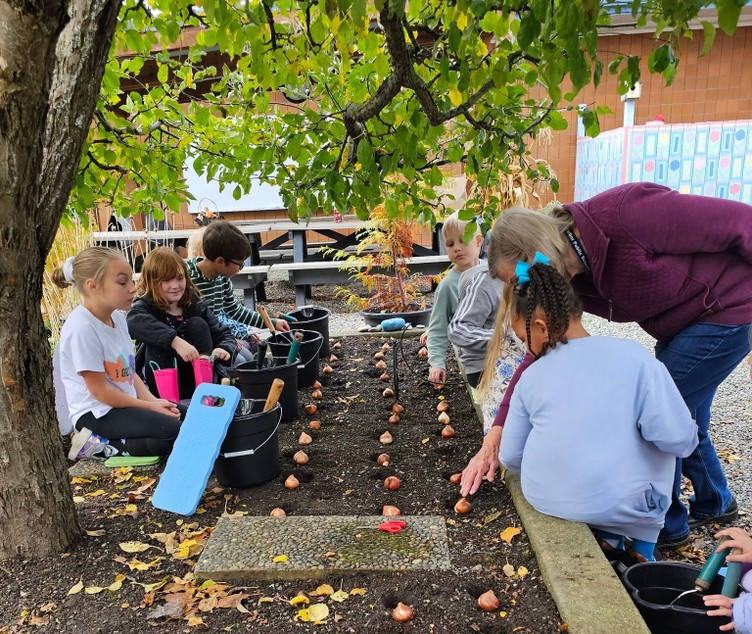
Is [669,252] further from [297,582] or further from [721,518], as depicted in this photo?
[297,582]

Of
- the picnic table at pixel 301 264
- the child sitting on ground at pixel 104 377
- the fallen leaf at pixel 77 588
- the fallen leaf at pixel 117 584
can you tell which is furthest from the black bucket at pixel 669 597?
the picnic table at pixel 301 264

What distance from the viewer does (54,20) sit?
59.8 inches

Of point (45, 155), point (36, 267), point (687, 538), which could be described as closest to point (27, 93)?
point (45, 155)

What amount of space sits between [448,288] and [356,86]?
1.26 meters

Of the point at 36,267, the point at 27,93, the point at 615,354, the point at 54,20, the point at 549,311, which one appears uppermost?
the point at 54,20

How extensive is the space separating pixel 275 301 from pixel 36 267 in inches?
269

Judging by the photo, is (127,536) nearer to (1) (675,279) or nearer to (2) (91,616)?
(2) (91,616)

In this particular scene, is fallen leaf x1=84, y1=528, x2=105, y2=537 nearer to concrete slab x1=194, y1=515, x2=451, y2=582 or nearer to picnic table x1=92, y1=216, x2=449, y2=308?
concrete slab x1=194, y1=515, x2=451, y2=582

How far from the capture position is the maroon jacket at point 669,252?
203cm

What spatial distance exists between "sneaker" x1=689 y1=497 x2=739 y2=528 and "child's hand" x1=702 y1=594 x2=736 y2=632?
1.15m

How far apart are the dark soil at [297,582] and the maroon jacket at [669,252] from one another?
946 mm

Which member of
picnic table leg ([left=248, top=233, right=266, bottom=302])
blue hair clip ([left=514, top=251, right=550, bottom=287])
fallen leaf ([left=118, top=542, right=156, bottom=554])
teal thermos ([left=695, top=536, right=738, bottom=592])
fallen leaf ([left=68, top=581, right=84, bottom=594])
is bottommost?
picnic table leg ([left=248, top=233, right=266, bottom=302])

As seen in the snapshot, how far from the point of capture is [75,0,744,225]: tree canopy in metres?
1.84

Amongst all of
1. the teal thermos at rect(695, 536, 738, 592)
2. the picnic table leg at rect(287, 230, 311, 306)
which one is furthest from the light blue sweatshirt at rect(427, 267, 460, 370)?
the picnic table leg at rect(287, 230, 311, 306)
